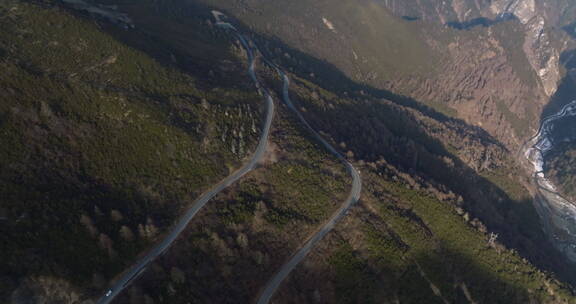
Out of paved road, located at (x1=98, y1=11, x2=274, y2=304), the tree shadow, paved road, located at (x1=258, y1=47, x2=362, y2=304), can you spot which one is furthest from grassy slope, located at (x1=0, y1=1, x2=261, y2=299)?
paved road, located at (x1=258, y1=47, x2=362, y2=304)

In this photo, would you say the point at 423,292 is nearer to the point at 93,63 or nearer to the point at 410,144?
the point at 410,144

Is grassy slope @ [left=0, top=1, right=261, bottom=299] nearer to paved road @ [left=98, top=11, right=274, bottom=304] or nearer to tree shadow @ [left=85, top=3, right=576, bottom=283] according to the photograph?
paved road @ [left=98, top=11, right=274, bottom=304]

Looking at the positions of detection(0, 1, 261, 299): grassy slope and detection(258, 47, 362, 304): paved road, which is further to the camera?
detection(258, 47, 362, 304): paved road

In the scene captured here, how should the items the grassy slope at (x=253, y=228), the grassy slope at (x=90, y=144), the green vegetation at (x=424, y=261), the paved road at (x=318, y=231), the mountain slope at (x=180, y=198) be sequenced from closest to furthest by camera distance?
the grassy slope at (x=90, y=144) → the mountain slope at (x=180, y=198) → the grassy slope at (x=253, y=228) → the paved road at (x=318, y=231) → the green vegetation at (x=424, y=261)

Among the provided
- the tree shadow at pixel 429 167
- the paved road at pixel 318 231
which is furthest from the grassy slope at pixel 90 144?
the paved road at pixel 318 231

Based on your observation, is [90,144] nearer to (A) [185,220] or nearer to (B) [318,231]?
(A) [185,220]

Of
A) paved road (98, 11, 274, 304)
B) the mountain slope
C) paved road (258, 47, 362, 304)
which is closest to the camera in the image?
paved road (98, 11, 274, 304)

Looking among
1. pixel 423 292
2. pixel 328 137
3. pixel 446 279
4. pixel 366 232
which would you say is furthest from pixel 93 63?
pixel 446 279

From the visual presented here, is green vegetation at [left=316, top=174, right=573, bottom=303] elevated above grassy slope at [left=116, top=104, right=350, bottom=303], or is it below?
above

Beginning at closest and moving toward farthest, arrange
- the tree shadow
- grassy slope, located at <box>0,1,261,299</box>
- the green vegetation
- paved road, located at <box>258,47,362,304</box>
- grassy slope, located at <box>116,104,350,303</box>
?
grassy slope, located at <box>0,1,261,299</box>, grassy slope, located at <box>116,104,350,303</box>, paved road, located at <box>258,47,362,304</box>, the green vegetation, the tree shadow

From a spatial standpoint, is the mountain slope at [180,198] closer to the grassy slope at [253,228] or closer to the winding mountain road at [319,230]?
the grassy slope at [253,228]
